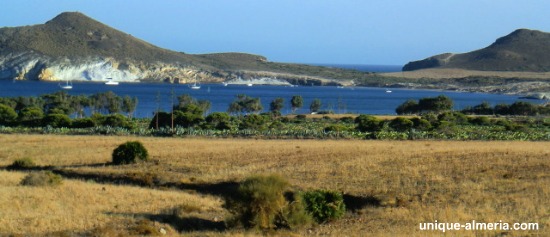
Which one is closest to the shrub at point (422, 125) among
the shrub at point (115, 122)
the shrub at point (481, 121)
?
the shrub at point (481, 121)

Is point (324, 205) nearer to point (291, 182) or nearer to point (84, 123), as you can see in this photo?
point (291, 182)

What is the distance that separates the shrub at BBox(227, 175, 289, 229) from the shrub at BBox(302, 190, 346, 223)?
3.88ft

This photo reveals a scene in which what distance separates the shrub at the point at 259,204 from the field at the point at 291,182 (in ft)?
2.00

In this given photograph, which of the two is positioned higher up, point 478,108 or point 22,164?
point 22,164

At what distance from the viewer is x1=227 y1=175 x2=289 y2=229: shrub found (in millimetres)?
20281

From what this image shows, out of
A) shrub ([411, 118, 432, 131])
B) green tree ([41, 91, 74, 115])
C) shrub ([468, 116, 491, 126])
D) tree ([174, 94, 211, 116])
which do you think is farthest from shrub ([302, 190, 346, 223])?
green tree ([41, 91, 74, 115])

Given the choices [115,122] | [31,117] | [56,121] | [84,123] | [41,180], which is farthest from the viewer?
[31,117]

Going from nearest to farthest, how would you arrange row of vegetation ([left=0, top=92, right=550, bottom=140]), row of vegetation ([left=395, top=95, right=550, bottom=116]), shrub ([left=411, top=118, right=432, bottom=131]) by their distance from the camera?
1. row of vegetation ([left=0, top=92, right=550, bottom=140])
2. shrub ([left=411, top=118, right=432, bottom=131])
3. row of vegetation ([left=395, top=95, right=550, bottom=116])

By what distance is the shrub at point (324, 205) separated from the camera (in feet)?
70.1

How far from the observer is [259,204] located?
66.9ft

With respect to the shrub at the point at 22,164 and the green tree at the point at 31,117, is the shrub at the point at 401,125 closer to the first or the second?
the green tree at the point at 31,117

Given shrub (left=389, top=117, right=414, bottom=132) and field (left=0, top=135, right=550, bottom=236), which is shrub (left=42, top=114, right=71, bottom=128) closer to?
field (left=0, top=135, right=550, bottom=236)

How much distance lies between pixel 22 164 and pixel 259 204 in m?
17.7

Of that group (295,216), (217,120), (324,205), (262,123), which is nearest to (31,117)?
(217,120)
